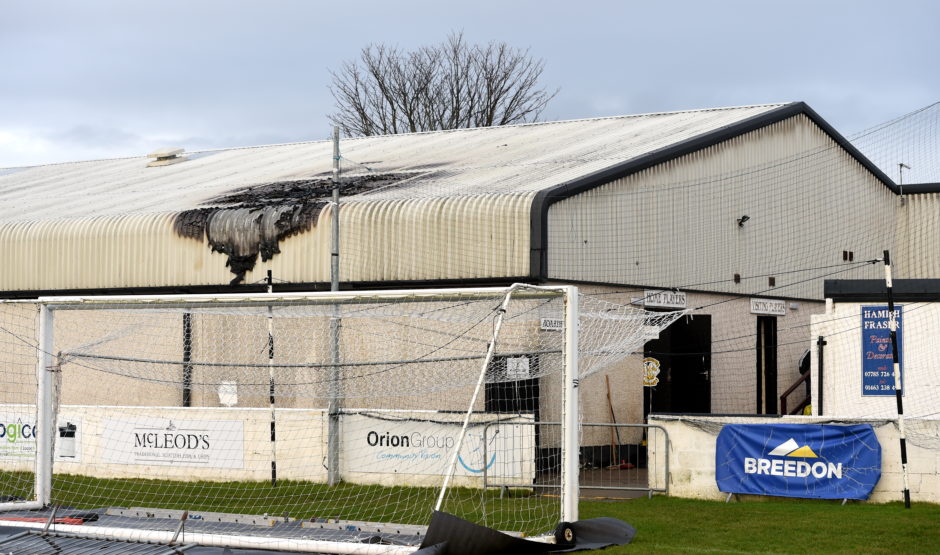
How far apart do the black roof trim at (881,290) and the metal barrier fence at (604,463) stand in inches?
154

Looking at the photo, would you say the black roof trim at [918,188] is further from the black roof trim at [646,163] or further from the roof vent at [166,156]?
the roof vent at [166,156]

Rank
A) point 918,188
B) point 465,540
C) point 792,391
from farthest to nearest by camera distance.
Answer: point 918,188, point 792,391, point 465,540

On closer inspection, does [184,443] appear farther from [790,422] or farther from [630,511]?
[790,422]

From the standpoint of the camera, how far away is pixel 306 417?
19.7m

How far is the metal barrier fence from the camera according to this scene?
17750 mm

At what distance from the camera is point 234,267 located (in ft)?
79.9

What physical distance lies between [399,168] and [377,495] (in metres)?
11.6

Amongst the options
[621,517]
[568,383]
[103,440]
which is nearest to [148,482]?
[103,440]

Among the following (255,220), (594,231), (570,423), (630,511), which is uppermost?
(255,220)

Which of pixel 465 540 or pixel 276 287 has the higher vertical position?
pixel 276 287

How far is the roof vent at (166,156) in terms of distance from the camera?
37391 mm

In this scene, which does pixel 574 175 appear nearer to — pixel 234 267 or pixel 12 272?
pixel 234 267

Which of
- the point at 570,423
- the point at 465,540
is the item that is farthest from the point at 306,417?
the point at 465,540

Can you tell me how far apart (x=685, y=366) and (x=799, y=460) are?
26.0 feet
